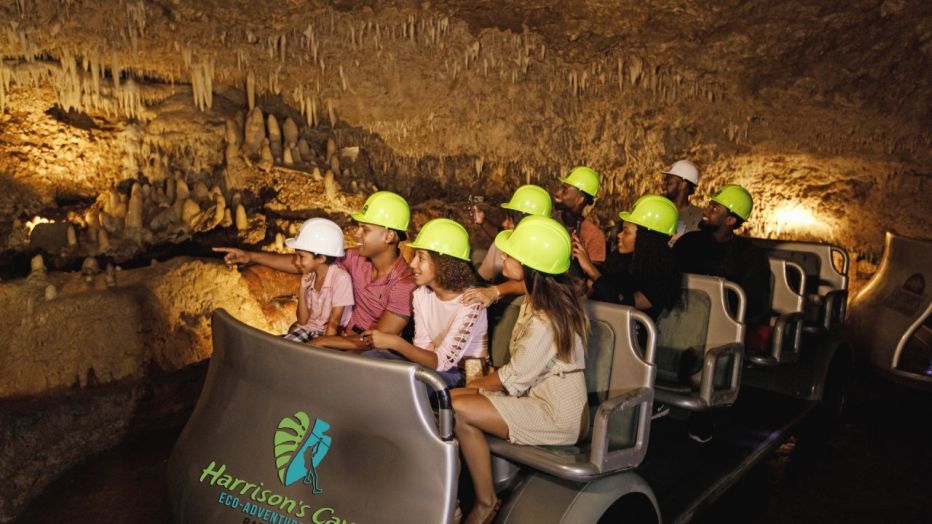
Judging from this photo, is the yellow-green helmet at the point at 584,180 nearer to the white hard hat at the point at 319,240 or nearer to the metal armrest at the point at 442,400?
the white hard hat at the point at 319,240

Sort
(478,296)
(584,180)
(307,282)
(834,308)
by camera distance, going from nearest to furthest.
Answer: (478,296)
(307,282)
(834,308)
(584,180)

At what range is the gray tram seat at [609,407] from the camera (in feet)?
9.18

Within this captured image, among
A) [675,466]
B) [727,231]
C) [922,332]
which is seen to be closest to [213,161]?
[727,231]

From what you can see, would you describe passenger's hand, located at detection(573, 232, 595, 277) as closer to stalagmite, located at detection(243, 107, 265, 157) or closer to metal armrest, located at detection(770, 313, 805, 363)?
metal armrest, located at detection(770, 313, 805, 363)

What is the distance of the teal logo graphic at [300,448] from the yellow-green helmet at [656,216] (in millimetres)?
2675

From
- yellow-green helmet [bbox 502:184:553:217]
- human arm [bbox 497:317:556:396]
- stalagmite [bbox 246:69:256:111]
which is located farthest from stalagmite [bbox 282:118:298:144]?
human arm [bbox 497:317:556:396]

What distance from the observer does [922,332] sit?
20.0 feet

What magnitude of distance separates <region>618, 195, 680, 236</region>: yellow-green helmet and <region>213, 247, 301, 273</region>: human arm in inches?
93.4

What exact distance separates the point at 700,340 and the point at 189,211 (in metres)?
6.19

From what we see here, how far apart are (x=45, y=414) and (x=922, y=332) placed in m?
6.94

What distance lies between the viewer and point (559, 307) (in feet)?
10.3

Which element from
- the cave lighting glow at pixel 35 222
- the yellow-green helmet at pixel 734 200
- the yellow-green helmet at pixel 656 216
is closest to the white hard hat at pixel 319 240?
the yellow-green helmet at pixel 656 216

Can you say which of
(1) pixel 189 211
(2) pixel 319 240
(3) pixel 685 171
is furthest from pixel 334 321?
(1) pixel 189 211

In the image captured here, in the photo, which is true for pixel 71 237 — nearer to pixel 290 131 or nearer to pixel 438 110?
pixel 290 131
